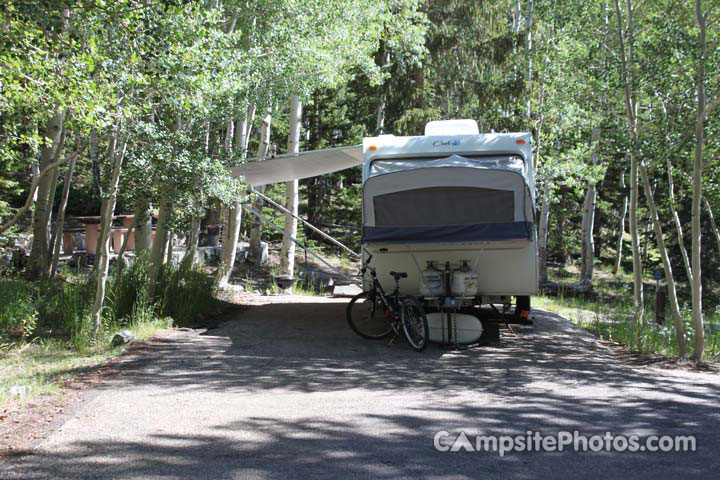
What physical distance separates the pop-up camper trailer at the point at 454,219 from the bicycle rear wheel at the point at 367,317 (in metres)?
0.40

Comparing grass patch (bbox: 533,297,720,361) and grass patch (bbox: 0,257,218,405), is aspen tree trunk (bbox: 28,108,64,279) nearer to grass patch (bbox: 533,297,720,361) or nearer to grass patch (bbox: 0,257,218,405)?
grass patch (bbox: 0,257,218,405)

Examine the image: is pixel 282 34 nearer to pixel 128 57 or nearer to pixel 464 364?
pixel 128 57

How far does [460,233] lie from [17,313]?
6.67 meters

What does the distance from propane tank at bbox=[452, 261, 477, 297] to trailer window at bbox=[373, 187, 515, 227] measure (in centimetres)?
72

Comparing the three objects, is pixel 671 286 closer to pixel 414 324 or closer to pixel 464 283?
pixel 464 283

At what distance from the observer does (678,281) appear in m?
21.7

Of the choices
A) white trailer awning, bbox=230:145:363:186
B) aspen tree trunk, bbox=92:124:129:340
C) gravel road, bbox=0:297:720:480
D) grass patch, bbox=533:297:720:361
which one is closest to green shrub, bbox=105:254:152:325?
aspen tree trunk, bbox=92:124:129:340

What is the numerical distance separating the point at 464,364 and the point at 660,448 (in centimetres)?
350

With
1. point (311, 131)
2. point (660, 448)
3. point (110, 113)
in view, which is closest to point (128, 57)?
point (110, 113)

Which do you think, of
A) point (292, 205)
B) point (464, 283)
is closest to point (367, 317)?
point (464, 283)

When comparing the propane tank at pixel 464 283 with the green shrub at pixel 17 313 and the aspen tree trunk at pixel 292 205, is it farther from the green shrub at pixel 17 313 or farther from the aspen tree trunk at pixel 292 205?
the aspen tree trunk at pixel 292 205

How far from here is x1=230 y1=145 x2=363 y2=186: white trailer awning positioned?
1216 centimetres

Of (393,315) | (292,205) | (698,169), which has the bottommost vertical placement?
(393,315)

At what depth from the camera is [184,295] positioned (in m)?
11.7
